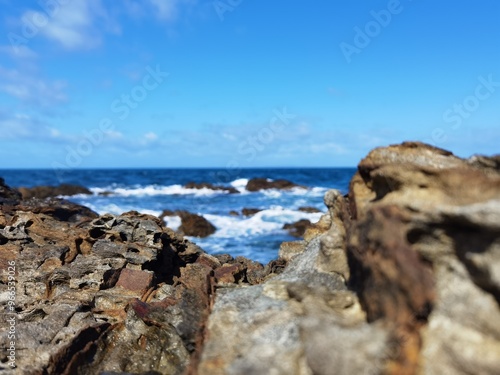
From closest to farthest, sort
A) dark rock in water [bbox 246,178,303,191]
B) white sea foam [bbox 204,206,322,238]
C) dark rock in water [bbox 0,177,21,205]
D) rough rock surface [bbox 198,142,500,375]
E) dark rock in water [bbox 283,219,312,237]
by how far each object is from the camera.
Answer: rough rock surface [bbox 198,142,500,375]
dark rock in water [bbox 0,177,21,205]
dark rock in water [bbox 283,219,312,237]
white sea foam [bbox 204,206,322,238]
dark rock in water [bbox 246,178,303,191]

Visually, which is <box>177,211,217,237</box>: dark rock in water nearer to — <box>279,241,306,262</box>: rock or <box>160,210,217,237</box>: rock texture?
<box>160,210,217,237</box>: rock texture

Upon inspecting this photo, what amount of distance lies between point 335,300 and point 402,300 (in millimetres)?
950

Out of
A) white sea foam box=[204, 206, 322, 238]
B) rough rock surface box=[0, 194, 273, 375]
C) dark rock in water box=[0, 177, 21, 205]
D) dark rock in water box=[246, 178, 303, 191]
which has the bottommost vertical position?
white sea foam box=[204, 206, 322, 238]

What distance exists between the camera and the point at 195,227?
2283 centimetres

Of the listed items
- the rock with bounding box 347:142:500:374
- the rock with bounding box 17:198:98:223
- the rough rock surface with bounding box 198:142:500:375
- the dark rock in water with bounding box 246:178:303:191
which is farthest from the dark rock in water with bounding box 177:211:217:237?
the dark rock in water with bounding box 246:178:303:191

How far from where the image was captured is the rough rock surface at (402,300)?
2.76 m

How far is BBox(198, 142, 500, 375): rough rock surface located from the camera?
9.04 ft

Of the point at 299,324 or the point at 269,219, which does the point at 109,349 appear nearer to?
the point at 299,324

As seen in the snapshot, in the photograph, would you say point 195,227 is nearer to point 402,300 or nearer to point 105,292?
point 105,292

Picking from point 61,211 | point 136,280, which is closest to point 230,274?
point 136,280

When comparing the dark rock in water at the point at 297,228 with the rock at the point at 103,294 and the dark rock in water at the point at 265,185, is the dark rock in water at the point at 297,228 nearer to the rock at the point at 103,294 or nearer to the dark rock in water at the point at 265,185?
the rock at the point at 103,294

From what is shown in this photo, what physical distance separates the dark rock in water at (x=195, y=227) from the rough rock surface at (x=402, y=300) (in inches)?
726

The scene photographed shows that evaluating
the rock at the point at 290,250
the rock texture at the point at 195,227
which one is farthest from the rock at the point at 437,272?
the rock texture at the point at 195,227

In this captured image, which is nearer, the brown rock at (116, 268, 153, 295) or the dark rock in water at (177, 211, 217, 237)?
the brown rock at (116, 268, 153, 295)
